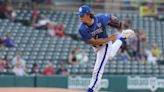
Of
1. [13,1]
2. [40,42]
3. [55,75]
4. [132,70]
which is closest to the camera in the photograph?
[55,75]

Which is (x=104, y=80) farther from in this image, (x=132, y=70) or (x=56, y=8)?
(x=56, y=8)

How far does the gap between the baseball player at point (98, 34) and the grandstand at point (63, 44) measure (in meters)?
8.02

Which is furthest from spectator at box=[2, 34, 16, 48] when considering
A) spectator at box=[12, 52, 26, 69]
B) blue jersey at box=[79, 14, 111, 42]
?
blue jersey at box=[79, 14, 111, 42]

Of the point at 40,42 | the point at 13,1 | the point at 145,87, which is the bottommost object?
the point at 145,87

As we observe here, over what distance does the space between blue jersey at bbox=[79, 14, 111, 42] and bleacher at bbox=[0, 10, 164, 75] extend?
8.24 metres

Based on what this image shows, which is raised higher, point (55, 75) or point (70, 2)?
point (70, 2)

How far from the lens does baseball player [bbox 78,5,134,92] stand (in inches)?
438

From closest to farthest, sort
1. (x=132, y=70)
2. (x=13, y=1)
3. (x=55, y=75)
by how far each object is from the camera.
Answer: (x=55, y=75), (x=132, y=70), (x=13, y=1)

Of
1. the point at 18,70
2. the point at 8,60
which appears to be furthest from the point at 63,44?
the point at 18,70

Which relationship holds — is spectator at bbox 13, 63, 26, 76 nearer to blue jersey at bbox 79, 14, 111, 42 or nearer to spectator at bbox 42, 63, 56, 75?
spectator at bbox 42, 63, 56, 75

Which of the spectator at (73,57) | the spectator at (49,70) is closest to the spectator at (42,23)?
the spectator at (73,57)

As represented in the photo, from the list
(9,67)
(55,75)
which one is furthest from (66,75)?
(9,67)

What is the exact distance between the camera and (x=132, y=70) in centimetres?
Answer: 2012

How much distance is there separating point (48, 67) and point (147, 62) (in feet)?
11.4
